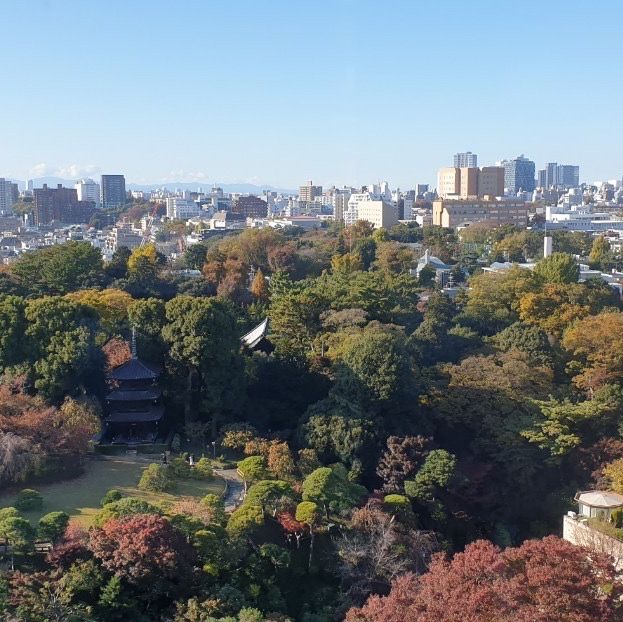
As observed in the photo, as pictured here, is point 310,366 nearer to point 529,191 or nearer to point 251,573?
point 251,573

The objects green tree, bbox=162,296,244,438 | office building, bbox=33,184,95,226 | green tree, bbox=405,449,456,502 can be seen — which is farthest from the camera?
office building, bbox=33,184,95,226

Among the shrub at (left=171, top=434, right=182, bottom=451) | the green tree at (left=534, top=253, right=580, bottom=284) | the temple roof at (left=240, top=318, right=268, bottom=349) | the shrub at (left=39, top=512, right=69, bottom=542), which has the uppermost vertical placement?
the green tree at (left=534, top=253, right=580, bottom=284)

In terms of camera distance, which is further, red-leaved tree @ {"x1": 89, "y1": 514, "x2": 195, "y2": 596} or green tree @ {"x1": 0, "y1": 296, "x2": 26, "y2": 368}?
green tree @ {"x1": 0, "y1": 296, "x2": 26, "y2": 368}

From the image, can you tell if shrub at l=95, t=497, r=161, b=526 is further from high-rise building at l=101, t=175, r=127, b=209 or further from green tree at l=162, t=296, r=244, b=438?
high-rise building at l=101, t=175, r=127, b=209

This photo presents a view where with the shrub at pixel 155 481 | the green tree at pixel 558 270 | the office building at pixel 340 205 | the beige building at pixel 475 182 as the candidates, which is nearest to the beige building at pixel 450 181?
the beige building at pixel 475 182

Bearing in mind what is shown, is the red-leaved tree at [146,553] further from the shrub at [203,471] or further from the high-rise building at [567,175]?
the high-rise building at [567,175]

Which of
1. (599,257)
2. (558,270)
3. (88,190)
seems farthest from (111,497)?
(88,190)

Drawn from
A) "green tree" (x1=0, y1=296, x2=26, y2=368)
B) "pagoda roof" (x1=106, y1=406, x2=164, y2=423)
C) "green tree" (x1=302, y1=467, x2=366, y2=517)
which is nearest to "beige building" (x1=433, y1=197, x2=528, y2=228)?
"pagoda roof" (x1=106, y1=406, x2=164, y2=423)
